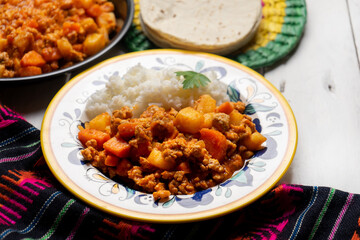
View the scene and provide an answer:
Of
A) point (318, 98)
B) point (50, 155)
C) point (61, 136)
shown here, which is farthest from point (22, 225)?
point (318, 98)

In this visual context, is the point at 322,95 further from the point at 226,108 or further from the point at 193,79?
the point at 193,79

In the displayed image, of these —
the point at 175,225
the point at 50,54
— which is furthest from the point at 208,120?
the point at 50,54

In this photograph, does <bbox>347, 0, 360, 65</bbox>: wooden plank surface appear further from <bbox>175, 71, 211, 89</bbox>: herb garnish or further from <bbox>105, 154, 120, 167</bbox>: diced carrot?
<bbox>105, 154, 120, 167</bbox>: diced carrot

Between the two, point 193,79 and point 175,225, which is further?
point 193,79

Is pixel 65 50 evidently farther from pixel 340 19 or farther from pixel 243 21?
pixel 340 19

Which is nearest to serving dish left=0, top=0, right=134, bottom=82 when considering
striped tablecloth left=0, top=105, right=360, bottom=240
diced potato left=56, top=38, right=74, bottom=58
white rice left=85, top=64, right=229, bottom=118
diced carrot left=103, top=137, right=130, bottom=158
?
diced potato left=56, top=38, right=74, bottom=58

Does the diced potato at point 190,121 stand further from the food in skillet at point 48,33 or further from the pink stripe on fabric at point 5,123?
the food in skillet at point 48,33
